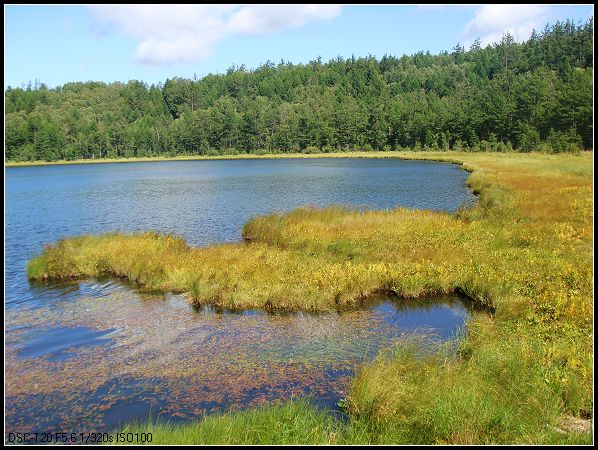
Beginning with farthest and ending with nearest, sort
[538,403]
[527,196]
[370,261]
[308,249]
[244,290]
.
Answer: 1. [527,196]
2. [308,249]
3. [370,261]
4. [244,290]
5. [538,403]

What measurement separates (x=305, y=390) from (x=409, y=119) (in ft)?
506

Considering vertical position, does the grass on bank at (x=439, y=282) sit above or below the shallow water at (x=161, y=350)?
above

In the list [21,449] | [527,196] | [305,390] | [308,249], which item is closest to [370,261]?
[308,249]

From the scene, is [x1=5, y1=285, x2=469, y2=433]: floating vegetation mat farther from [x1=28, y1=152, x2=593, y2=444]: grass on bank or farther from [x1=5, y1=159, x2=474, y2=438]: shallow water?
[x1=28, y1=152, x2=593, y2=444]: grass on bank

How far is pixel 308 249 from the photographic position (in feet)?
90.2

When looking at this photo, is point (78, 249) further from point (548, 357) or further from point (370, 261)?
point (548, 357)

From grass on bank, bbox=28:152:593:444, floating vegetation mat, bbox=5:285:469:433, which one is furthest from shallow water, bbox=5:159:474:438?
grass on bank, bbox=28:152:593:444

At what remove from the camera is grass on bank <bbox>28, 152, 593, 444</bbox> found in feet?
33.9

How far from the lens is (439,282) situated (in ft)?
69.0

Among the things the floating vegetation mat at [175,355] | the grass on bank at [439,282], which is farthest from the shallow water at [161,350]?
the grass on bank at [439,282]

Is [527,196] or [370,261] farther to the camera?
[527,196]

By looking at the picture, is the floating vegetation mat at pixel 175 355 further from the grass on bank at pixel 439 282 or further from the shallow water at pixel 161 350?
the grass on bank at pixel 439 282

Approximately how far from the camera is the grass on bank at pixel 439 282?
10.3 m

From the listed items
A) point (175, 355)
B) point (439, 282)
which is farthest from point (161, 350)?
point (439, 282)
